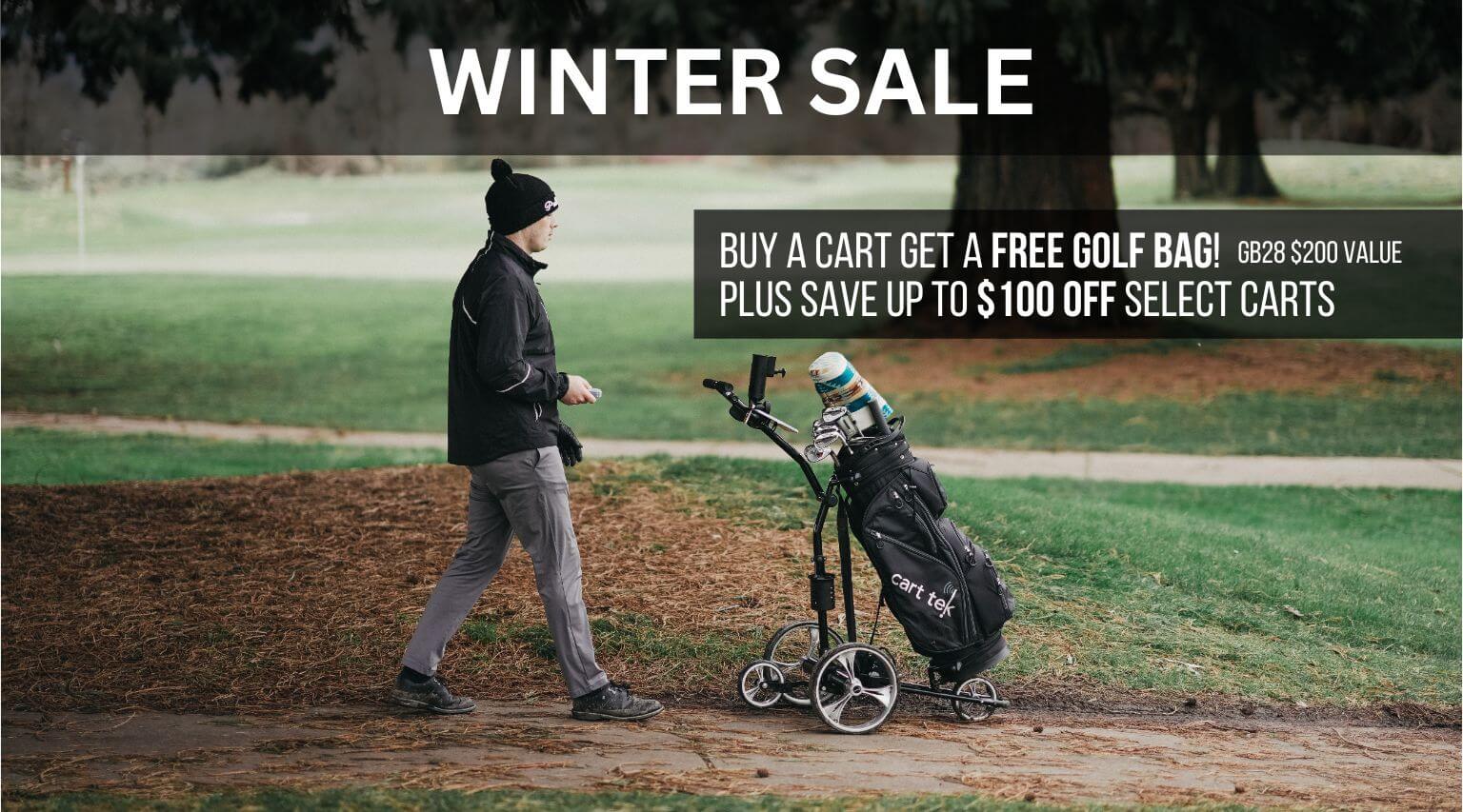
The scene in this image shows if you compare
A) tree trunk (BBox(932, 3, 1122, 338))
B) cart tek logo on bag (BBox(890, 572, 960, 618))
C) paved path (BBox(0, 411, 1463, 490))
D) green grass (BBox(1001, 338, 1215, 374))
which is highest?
tree trunk (BBox(932, 3, 1122, 338))

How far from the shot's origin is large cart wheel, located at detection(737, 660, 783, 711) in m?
5.99

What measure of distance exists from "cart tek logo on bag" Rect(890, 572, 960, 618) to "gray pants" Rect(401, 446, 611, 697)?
3.61ft

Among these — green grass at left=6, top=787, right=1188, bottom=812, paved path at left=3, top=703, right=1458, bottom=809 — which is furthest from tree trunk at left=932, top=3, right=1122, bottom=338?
green grass at left=6, top=787, right=1188, bottom=812

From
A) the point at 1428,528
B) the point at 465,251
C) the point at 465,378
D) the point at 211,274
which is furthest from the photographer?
the point at 465,251

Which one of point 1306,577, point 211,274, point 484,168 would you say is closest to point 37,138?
point 211,274

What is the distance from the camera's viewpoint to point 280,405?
683 inches

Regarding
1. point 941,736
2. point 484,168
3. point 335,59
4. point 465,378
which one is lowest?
point 941,736

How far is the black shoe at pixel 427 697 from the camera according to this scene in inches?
229

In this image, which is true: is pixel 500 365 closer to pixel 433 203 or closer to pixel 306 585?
pixel 306 585

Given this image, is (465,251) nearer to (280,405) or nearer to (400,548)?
(280,405)

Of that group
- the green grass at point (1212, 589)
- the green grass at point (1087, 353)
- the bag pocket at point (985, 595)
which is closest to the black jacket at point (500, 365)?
the bag pocket at point (985, 595)

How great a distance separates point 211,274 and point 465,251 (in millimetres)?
8434
